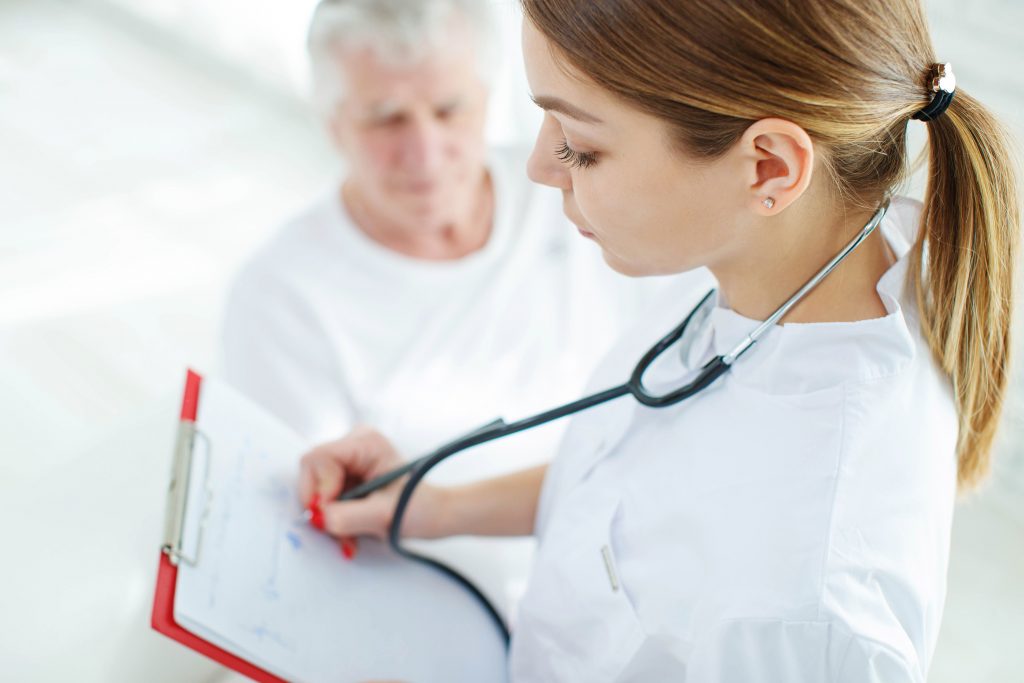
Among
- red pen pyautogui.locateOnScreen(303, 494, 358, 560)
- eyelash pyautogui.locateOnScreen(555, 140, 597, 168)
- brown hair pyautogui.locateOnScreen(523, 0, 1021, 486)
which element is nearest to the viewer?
brown hair pyautogui.locateOnScreen(523, 0, 1021, 486)

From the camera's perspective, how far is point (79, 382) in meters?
2.28

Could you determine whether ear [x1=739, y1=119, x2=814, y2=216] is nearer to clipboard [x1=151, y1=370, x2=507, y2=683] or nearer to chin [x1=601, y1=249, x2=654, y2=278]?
chin [x1=601, y1=249, x2=654, y2=278]

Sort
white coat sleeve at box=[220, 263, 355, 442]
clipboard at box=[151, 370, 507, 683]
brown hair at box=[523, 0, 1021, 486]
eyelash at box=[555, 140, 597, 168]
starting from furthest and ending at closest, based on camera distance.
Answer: white coat sleeve at box=[220, 263, 355, 442] → clipboard at box=[151, 370, 507, 683] → eyelash at box=[555, 140, 597, 168] → brown hair at box=[523, 0, 1021, 486]

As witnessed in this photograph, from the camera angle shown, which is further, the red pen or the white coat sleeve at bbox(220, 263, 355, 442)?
the white coat sleeve at bbox(220, 263, 355, 442)

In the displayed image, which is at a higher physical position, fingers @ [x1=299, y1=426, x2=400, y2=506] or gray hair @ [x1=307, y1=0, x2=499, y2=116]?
gray hair @ [x1=307, y1=0, x2=499, y2=116]

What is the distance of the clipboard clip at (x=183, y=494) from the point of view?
91cm

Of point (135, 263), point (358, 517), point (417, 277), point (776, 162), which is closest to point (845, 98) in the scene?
point (776, 162)

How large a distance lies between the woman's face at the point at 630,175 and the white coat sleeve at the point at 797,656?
1.03ft

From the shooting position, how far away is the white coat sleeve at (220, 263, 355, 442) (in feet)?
5.01

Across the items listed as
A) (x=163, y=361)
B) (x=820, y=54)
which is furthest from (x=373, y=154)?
(x=163, y=361)

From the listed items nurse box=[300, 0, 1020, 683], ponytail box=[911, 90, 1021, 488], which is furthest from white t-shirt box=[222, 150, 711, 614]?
ponytail box=[911, 90, 1021, 488]

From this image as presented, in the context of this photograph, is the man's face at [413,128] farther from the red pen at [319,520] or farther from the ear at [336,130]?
the red pen at [319,520]

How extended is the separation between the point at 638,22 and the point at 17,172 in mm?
2813

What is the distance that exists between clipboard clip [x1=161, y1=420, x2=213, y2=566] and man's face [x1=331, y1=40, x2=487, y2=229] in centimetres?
62
